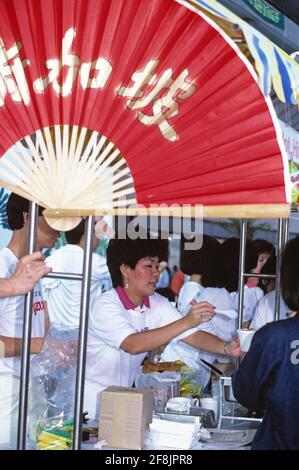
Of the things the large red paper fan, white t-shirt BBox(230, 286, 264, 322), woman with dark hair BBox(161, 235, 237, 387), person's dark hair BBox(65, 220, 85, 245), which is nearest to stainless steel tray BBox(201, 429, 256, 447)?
the large red paper fan

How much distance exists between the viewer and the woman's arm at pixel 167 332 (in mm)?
2861

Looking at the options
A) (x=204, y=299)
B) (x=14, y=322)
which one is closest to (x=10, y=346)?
(x=14, y=322)

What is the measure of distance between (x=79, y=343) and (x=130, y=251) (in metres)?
1.17

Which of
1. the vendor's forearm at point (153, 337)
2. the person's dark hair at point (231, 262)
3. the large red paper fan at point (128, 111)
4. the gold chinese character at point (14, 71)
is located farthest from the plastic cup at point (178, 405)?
the person's dark hair at point (231, 262)

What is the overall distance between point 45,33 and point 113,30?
213 millimetres

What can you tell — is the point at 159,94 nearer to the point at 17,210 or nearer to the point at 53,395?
the point at 17,210

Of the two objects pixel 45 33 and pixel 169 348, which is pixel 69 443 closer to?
pixel 45 33

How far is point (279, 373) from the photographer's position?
83.4 inches

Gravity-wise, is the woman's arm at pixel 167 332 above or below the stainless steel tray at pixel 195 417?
above

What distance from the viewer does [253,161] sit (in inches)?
87.1

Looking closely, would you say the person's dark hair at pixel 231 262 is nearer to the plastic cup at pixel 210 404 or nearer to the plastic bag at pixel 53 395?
the plastic cup at pixel 210 404

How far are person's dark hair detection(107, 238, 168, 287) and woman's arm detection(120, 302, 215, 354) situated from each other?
447 mm

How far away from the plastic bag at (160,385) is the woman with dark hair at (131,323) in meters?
0.12

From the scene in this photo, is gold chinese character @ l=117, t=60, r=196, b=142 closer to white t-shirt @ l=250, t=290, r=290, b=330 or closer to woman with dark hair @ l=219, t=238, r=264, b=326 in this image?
white t-shirt @ l=250, t=290, r=290, b=330
